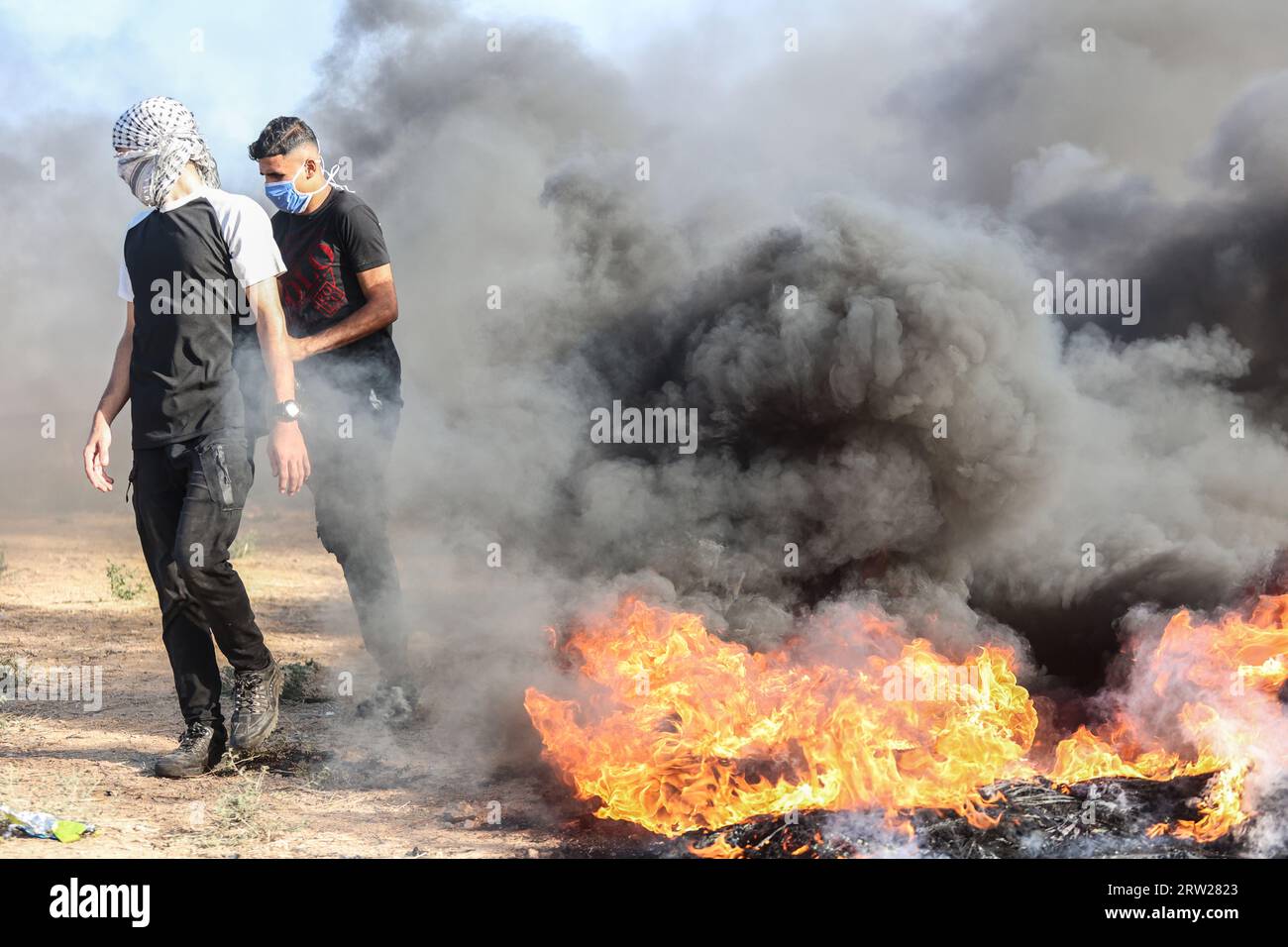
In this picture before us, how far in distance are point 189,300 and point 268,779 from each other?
2355 millimetres

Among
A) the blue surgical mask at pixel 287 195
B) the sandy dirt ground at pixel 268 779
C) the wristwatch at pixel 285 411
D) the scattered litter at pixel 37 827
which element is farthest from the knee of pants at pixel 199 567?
the blue surgical mask at pixel 287 195

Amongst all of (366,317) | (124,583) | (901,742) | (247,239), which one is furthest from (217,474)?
(124,583)

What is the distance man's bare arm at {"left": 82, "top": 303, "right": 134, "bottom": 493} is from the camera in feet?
17.9

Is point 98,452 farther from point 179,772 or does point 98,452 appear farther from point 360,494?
point 179,772

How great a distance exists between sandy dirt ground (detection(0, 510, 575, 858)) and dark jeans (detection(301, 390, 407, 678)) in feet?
2.46

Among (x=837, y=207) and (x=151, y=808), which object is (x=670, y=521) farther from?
(x=151, y=808)

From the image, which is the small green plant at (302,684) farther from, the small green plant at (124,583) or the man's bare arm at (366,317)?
the small green plant at (124,583)

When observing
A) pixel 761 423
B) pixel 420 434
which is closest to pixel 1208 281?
pixel 761 423

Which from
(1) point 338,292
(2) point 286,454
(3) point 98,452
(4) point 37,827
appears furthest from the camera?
(1) point 338,292

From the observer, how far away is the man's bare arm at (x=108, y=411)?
546 centimetres

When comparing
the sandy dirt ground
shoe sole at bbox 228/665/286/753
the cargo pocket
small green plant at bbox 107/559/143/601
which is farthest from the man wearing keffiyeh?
small green plant at bbox 107/559/143/601

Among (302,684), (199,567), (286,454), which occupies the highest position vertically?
(286,454)

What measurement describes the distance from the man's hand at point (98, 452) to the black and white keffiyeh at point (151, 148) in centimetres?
108

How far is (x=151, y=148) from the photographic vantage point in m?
5.26
